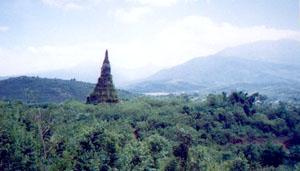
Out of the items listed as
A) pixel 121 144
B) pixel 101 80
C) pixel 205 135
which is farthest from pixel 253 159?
pixel 101 80

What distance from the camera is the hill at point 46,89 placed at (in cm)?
14988

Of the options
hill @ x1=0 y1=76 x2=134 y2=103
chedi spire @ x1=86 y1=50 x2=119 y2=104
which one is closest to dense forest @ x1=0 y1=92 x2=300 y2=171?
chedi spire @ x1=86 y1=50 x2=119 y2=104

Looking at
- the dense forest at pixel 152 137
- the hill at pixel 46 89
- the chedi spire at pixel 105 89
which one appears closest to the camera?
the dense forest at pixel 152 137

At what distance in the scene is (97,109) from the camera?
85.9m

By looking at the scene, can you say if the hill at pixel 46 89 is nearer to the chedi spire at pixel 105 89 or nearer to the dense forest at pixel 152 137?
the chedi spire at pixel 105 89

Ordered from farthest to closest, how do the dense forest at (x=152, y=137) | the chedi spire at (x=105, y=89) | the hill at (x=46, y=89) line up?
the hill at (x=46, y=89)
the chedi spire at (x=105, y=89)
the dense forest at (x=152, y=137)

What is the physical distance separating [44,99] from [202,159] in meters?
107

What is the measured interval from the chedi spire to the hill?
179 feet

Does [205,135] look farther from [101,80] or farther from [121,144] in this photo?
[101,80]

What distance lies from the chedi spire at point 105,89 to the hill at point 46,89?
54.7m

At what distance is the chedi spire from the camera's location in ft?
300

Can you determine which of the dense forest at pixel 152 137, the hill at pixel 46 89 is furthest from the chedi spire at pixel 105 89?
the hill at pixel 46 89

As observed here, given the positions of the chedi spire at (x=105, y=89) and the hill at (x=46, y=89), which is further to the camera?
the hill at (x=46, y=89)

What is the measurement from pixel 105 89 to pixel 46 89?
72808mm
